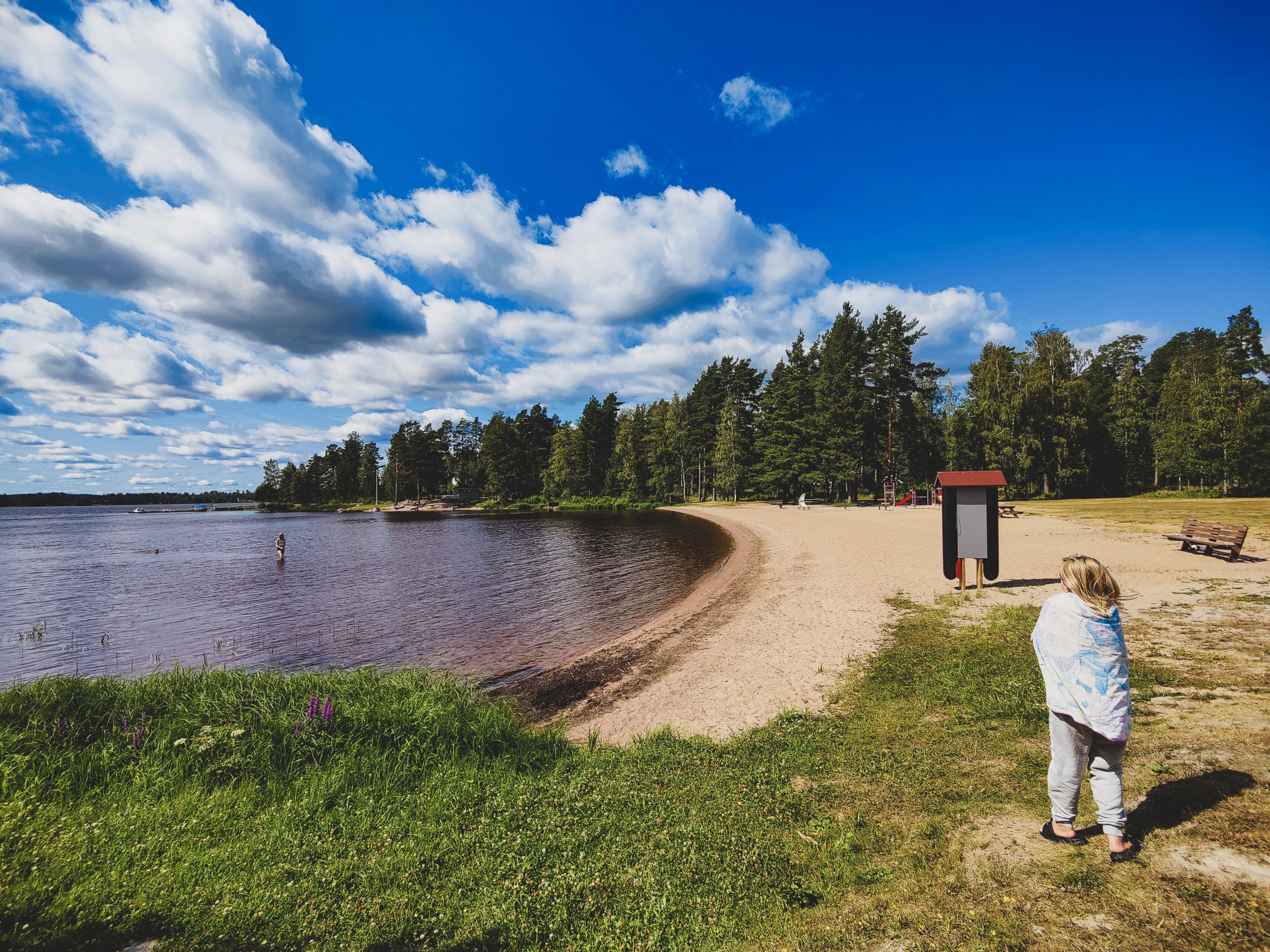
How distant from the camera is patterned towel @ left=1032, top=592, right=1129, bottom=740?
3908mm

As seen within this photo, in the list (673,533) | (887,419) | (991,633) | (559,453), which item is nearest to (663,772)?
(991,633)

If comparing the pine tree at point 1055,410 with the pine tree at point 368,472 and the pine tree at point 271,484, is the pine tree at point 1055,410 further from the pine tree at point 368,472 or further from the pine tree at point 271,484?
the pine tree at point 271,484

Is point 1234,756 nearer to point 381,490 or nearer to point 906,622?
point 906,622

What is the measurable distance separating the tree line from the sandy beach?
91.8ft

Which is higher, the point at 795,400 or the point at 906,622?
the point at 795,400

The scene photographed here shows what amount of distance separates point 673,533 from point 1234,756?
130ft

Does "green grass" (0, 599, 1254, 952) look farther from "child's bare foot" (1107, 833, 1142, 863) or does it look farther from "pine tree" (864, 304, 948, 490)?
"pine tree" (864, 304, 948, 490)

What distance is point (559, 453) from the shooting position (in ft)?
302

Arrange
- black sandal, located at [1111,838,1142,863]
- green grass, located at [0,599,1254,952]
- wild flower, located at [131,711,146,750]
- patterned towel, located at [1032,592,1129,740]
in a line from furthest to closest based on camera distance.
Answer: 1. wild flower, located at [131,711,146,750]
2. patterned towel, located at [1032,592,1129,740]
3. black sandal, located at [1111,838,1142,863]
4. green grass, located at [0,599,1254,952]

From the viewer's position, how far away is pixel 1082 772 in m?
4.07

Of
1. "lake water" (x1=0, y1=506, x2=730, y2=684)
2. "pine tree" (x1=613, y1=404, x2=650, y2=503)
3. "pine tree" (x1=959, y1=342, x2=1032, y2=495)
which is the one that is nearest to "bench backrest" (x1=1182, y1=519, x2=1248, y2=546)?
"lake water" (x1=0, y1=506, x2=730, y2=684)

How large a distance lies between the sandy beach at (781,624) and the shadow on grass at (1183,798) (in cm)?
421

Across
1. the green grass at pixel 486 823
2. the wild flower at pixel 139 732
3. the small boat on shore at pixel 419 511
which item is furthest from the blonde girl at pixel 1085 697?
the small boat on shore at pixel 419 511

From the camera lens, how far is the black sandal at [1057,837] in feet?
12.9
